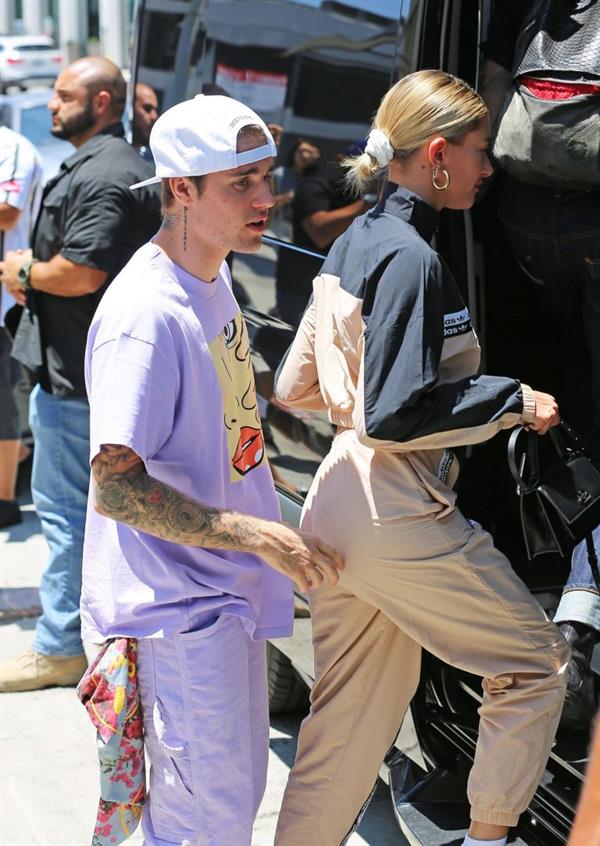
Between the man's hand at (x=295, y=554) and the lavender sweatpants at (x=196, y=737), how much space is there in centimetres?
18

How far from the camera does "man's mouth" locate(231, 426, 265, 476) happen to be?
2.47 m

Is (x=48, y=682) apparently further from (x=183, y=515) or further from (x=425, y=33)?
(x=425, y=33)

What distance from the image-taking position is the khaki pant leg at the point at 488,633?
251 centimetres

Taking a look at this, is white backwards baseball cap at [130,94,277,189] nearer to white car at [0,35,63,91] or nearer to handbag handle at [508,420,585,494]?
handbag handle at [508,420,585,494]

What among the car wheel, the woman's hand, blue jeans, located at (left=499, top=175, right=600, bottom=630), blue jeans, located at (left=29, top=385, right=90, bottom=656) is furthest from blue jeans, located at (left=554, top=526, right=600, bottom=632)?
blue jeans, located at (left=29, top=385, right=90, bottom=656)

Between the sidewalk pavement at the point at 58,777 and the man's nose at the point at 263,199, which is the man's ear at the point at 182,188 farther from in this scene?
the sidewalk pavement at the point at 58,777

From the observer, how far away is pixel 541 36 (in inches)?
111

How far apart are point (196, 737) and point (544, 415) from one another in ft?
2.89

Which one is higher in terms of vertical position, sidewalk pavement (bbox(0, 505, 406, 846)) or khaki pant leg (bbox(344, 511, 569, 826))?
khaki pant leg (bbox(344, 511, 569, 826))

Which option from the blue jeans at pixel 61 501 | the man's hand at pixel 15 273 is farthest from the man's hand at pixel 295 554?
the man's hand at pixel 15 273

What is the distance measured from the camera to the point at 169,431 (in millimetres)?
2287

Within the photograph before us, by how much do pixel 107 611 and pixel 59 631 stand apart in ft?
6.42

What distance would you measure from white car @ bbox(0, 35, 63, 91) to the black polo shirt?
2136cm

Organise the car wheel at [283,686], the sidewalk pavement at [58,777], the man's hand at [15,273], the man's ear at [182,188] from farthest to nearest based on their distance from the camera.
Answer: the man's hand at [15,273] → the car wheel at [283,686] → the sidewalk pavement at [58,777] → the man's ear at [182,188]
